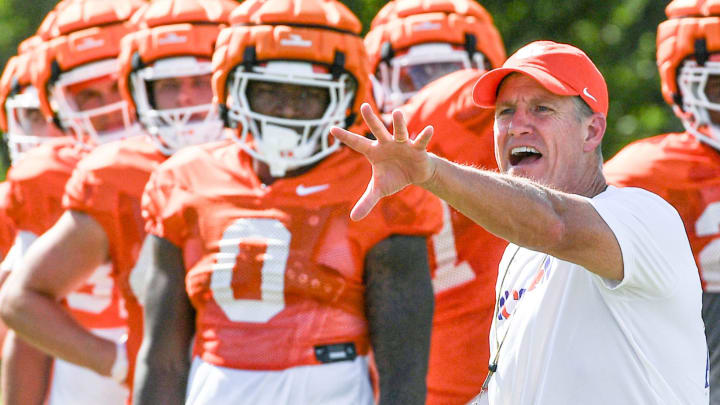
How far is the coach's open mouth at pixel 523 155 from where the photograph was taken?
313 cm

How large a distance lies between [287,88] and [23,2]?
11.9 meters

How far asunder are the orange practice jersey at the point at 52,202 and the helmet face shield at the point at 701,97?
2.14 meters

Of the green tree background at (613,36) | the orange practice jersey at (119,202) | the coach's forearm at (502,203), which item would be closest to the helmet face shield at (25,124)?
the orange practice jersey at (119,202)

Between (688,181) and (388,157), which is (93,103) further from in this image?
(388,157)

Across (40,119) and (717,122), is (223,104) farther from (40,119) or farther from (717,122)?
(40,119)

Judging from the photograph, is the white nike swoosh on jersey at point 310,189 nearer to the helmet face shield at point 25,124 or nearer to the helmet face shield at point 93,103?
the helmet face shield at point 93,103

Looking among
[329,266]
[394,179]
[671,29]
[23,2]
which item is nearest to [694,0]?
[671,29]

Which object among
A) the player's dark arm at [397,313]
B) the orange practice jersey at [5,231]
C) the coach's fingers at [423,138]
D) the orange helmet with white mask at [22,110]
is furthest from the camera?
the orange helmet with white mask at [22,110]

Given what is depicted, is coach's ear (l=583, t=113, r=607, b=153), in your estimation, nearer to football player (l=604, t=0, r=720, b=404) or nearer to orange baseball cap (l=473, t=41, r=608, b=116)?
orange baseball cap (l=473, t=41, r=608, b=116)

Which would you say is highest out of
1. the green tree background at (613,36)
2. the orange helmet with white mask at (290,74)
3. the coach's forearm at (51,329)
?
the orange helmet with white mask at (290,74)

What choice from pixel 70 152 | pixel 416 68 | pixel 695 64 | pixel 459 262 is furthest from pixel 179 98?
pixel 695 64

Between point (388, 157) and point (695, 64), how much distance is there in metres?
2.48

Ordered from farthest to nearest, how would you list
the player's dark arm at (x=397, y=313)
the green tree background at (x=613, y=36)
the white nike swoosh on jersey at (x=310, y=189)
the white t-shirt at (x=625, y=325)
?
the green tree background at (x=613, y=36) → the white nike swoosh on jersey at (x=310, y=189) → the player's dark arm at (x=397, y=313) → the white t-shirt at (x=625, y=325)

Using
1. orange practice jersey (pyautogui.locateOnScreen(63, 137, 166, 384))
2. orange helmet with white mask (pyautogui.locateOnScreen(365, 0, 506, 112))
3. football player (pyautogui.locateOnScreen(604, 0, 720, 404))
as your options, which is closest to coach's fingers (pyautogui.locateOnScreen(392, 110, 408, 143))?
football player (pyautogui.locateOnScreen(604, 0, 720, 404))
